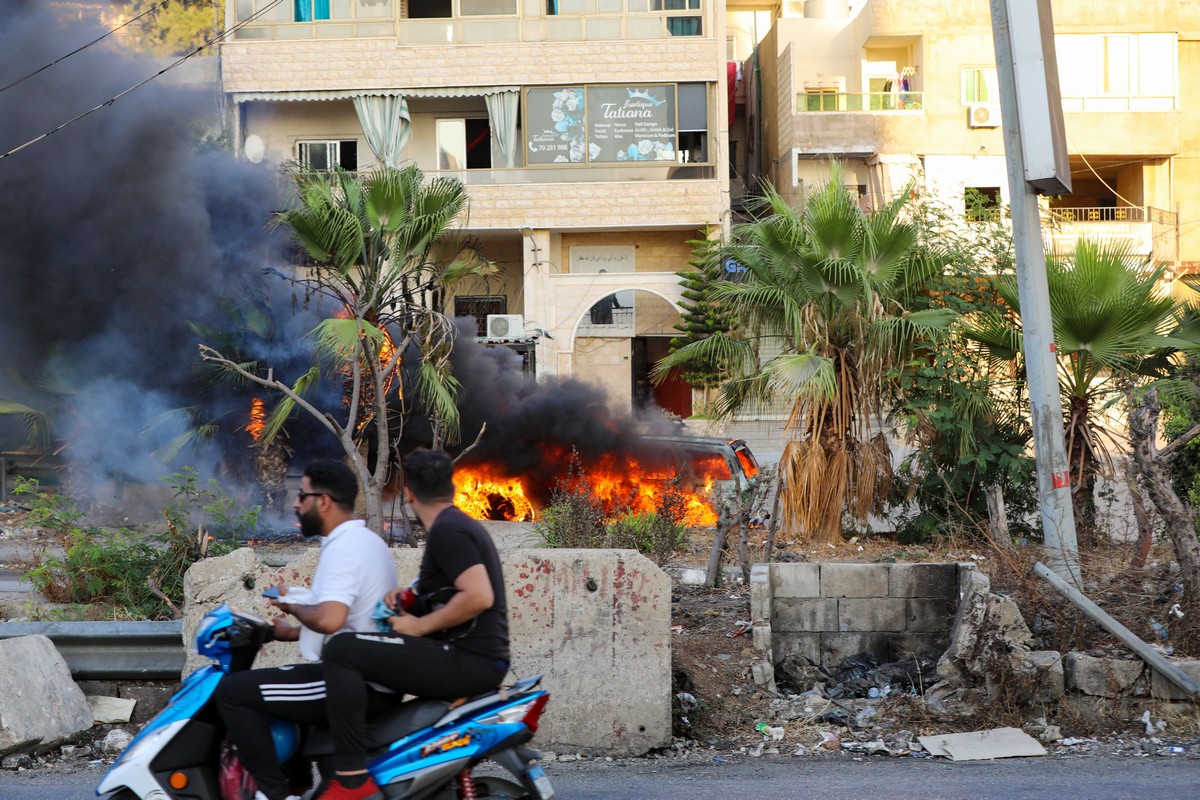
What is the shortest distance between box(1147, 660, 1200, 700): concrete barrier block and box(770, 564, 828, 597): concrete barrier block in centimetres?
214

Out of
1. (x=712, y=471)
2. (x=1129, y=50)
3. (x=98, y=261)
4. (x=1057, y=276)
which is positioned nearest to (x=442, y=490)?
(x=1057, y=276)

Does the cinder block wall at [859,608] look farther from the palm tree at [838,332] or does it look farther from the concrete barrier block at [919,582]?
the palm tree at [838,332]

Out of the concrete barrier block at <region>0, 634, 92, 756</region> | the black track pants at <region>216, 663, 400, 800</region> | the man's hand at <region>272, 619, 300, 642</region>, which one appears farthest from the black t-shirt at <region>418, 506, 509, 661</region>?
the concrete barrier block at <region>0, 634, 92, 756</region>

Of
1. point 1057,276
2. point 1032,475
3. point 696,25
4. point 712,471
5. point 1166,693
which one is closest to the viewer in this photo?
point 1166,693

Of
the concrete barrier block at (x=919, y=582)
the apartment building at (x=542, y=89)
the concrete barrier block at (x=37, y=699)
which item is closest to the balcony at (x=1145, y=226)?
the apartment building at (x=542, y=89)

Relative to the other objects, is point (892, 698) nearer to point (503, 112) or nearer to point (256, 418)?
point (256, 418)

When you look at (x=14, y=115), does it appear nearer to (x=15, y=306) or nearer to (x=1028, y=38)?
(x=15, y=306)

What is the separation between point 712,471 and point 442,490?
1102 centimetres

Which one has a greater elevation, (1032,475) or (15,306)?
(15,306)

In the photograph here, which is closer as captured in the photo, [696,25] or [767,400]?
[767,400]

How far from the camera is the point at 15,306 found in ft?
55.1

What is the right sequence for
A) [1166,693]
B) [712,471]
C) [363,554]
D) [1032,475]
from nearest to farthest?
[363,554] < [1166,693] < [1032,475] < [712,471]

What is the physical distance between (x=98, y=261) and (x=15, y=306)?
1.29 metres

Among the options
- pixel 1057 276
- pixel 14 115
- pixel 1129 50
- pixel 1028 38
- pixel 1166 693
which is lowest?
pixel 1166 693
